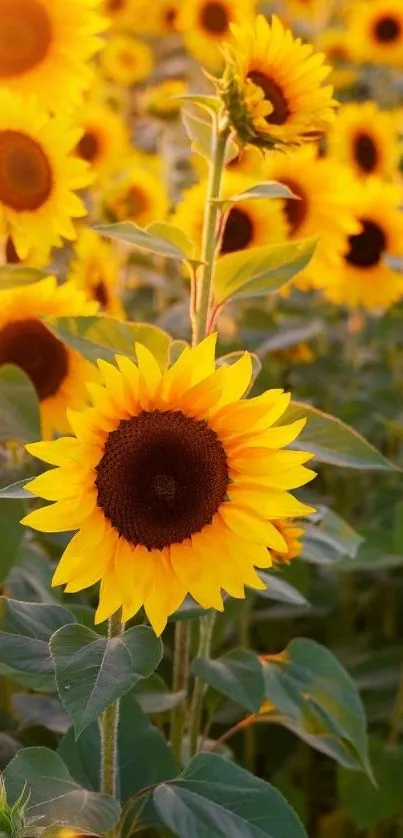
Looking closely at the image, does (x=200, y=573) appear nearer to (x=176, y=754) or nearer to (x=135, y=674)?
(x=135, y=674)

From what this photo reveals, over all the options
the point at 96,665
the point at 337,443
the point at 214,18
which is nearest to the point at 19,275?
the point at 337,443

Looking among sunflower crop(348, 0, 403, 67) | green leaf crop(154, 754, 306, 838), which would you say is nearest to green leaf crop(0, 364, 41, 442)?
green leaf crop(154, 754, 306, 838)

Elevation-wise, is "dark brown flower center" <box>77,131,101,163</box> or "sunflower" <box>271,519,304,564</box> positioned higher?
"dark brown flower center" <box>77,131,101,163</box>

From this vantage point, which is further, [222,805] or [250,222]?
[250,222]

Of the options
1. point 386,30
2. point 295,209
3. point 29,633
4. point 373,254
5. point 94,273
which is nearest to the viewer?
point 29,633

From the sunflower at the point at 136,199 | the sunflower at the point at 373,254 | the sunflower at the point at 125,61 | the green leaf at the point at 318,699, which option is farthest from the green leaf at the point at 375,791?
the sunflower at the point at 125,61

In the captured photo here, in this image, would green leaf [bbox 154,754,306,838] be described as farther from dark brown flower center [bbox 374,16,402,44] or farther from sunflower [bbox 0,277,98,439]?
dark brown flower center [bbox 374,16,402,44]

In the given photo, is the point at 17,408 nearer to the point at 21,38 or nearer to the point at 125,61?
the point at 21,38

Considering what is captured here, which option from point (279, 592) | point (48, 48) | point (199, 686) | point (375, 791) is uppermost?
point (48, 48)
